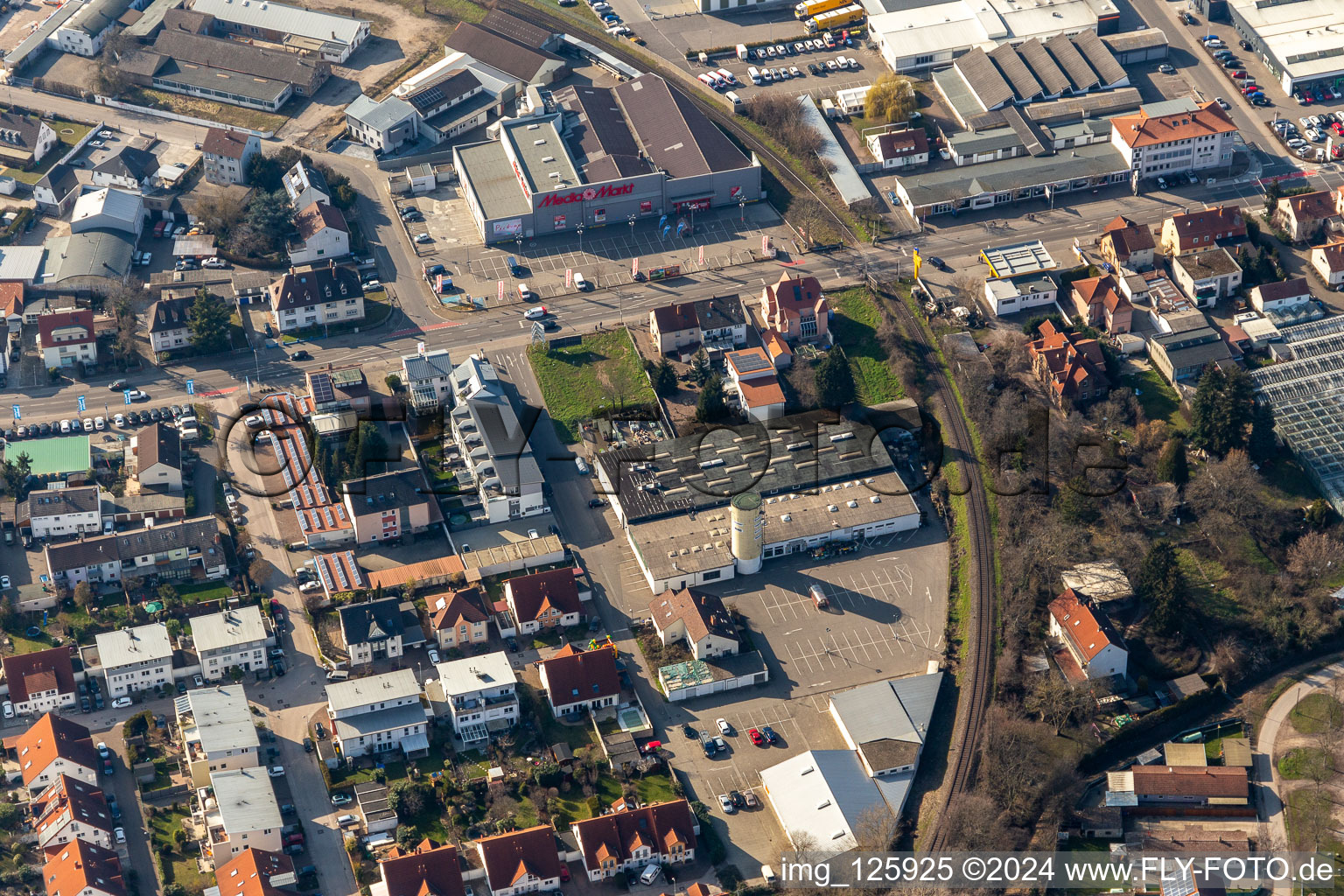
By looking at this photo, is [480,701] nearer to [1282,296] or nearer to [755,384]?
[755,384]

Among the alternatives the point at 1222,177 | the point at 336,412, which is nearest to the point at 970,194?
the point at 1222,177

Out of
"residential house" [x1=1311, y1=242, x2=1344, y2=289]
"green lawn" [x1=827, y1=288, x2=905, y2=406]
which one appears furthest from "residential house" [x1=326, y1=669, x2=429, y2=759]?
"residential house" [x1=1311, y1=242, x2=1344, y2=289]

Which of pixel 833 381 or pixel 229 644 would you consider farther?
pixel 833 381

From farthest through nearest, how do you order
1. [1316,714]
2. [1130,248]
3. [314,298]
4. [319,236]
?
[319,236] → [1130,248] → [314,298] → [1316,714]

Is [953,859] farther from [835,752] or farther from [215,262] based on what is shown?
[215,262]

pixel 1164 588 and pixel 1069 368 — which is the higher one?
pixel 1069 368

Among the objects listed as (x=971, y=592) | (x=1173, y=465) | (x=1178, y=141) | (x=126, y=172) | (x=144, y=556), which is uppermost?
(x=126, y=172)

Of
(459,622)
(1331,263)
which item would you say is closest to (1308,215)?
(1331,263)
